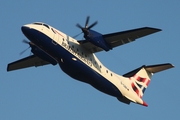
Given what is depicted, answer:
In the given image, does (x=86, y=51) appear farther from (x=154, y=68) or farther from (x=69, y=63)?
(x=154, y=68)

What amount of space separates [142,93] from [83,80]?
573 centimetres

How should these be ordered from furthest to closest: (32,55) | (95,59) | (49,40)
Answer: (32,55) < (95,59) < (49,40)

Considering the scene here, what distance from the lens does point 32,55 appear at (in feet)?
98.1

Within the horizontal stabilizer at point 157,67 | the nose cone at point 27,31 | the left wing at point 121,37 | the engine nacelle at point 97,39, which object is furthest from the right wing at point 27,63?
the horizontal stabilizer at point 157,67

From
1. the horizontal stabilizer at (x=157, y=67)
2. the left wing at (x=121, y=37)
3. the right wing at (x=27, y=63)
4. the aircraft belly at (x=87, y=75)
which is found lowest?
the aircraft belly at (x=87, y=75)

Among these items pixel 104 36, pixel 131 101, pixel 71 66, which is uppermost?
pixel 104 36

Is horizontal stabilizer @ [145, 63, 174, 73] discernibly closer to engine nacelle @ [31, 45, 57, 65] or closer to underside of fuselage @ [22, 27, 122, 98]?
underside of fuselage @ [22, 27, 122, 98]

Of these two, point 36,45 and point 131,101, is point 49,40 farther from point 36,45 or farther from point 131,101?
point 131,101

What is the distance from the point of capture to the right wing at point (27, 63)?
99.0 feet

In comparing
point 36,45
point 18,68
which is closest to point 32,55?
point 18,68

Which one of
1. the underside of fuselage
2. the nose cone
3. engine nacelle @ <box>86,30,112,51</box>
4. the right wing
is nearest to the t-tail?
the underside of fuselage

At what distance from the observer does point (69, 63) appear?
26.0 m

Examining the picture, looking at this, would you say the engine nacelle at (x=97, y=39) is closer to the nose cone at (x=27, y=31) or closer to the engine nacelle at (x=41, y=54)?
the engine nacelle at (x=41, y=54)

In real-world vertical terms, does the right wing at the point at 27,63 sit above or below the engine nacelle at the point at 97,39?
above
